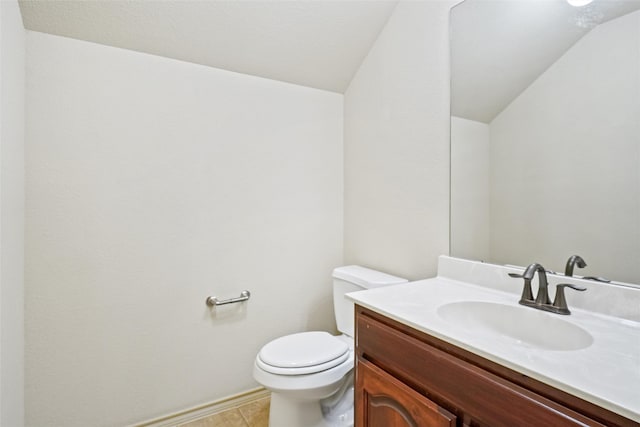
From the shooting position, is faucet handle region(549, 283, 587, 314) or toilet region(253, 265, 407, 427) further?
toilet region(253, 265, 407, 427)

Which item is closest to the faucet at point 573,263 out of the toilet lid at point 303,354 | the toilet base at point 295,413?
the toilet lid at point 303,354

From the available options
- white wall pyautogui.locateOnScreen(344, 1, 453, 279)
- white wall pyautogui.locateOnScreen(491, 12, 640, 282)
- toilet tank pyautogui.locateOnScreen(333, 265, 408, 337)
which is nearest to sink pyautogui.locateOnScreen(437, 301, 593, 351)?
white wall pyautogui.locateOnScreen(491, 12, 640, 282)

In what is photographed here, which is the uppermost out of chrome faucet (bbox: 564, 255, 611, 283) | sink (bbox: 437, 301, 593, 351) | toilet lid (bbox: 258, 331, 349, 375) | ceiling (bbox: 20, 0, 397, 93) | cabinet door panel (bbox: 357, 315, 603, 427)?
ceiling (bbox: 20, 0, 397, 93)

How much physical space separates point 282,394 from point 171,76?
1.63 m

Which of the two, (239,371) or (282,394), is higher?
(282,394)

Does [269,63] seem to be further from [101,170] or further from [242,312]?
[242,312]

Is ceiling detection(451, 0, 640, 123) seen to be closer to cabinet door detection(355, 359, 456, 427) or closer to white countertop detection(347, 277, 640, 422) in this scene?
white countertop detection(347, 277, 640, 422)

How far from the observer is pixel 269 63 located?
182 centimetres

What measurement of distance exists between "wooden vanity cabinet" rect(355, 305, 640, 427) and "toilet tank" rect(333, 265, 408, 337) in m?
0.52

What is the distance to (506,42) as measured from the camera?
130 cm

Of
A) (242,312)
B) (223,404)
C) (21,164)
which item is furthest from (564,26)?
(223,404)

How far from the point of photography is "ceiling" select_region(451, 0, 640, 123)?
1.07 meters

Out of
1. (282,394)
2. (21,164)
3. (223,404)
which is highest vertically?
(21,164)

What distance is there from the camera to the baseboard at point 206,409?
166 centimetres
